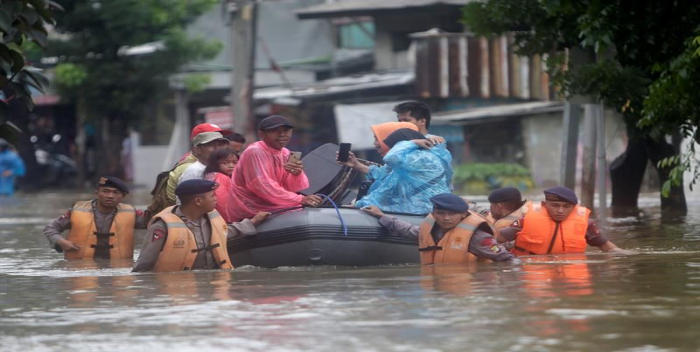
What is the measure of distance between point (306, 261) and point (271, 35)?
93.0 ft

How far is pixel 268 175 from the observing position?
12.1 m

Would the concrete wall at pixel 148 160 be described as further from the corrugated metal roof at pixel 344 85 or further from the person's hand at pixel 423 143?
the person's hand at pixel 423 143

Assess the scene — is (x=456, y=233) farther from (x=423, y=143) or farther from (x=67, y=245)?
(x=67, y=245)

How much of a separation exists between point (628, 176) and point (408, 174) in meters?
8.53

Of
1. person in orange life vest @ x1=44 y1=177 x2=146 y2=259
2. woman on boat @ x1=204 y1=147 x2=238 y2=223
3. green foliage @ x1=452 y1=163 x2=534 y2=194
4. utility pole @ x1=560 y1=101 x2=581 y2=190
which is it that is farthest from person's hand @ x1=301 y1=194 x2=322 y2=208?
green foliage @ x1=452 y1=163 x2=534 y2=194

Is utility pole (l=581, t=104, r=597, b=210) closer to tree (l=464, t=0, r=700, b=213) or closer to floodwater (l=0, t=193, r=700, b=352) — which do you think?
tree (l=464, t=0, r=700, b=213)

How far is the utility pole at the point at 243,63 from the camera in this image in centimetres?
2509

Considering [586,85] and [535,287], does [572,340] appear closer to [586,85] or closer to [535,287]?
[535,287]

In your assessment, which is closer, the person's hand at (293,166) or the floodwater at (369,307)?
the floodwater at (369,307)

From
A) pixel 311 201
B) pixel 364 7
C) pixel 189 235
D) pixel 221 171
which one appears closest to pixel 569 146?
pixel 221 171

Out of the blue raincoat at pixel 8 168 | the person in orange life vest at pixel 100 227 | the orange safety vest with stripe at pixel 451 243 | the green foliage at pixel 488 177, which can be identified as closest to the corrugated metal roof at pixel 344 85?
the green foliage at pixel 488 177

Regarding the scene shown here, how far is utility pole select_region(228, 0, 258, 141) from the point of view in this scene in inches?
988

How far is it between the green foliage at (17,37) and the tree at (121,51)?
24.6 m

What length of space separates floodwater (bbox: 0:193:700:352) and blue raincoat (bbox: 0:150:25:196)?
18251mm
